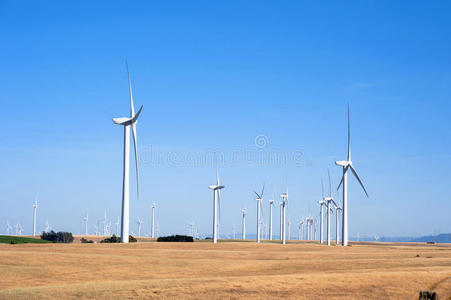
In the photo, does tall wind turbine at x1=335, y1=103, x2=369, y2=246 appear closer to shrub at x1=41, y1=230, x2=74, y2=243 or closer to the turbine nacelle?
the turbine nacelle

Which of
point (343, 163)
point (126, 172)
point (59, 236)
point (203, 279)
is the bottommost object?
point (59, 236)

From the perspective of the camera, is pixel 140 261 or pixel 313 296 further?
pixel 140 261

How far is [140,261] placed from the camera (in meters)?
52.2

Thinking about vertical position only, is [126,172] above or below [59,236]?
above

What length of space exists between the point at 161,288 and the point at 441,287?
17253 millimetres

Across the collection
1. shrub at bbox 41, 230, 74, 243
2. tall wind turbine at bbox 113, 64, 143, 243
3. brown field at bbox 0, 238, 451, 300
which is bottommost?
shrub at bbox 41, 230, 74, 243

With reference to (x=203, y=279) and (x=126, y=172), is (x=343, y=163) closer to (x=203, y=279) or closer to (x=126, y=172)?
(x=126, y=172)

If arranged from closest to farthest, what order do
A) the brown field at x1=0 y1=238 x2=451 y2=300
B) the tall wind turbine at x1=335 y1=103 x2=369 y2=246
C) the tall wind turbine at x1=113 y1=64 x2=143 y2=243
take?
the brown field at x1=0 y1=238 x2=451 y2=300
the tall wind turbine at x1=113 y1=64 x2=143 y2=243
the tall wind turbine at x1=335 y1=103 x2=369 y2=246

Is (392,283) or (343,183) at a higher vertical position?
(343,183)

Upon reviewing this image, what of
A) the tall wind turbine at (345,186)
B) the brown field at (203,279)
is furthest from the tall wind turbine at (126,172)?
the tall wind turbine at (345,186)

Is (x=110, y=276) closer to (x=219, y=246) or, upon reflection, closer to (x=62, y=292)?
(x=62, y=292)

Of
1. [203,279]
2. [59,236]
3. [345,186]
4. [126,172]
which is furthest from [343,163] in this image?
[203,279]

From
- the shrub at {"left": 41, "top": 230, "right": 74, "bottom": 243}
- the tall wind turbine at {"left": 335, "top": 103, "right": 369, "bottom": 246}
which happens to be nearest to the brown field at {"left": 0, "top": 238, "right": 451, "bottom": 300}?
the tall wind turbine at {"left": 335, "top": 103, "right": 369, "bottom": 246}

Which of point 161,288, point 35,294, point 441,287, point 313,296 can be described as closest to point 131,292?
point 161,288
